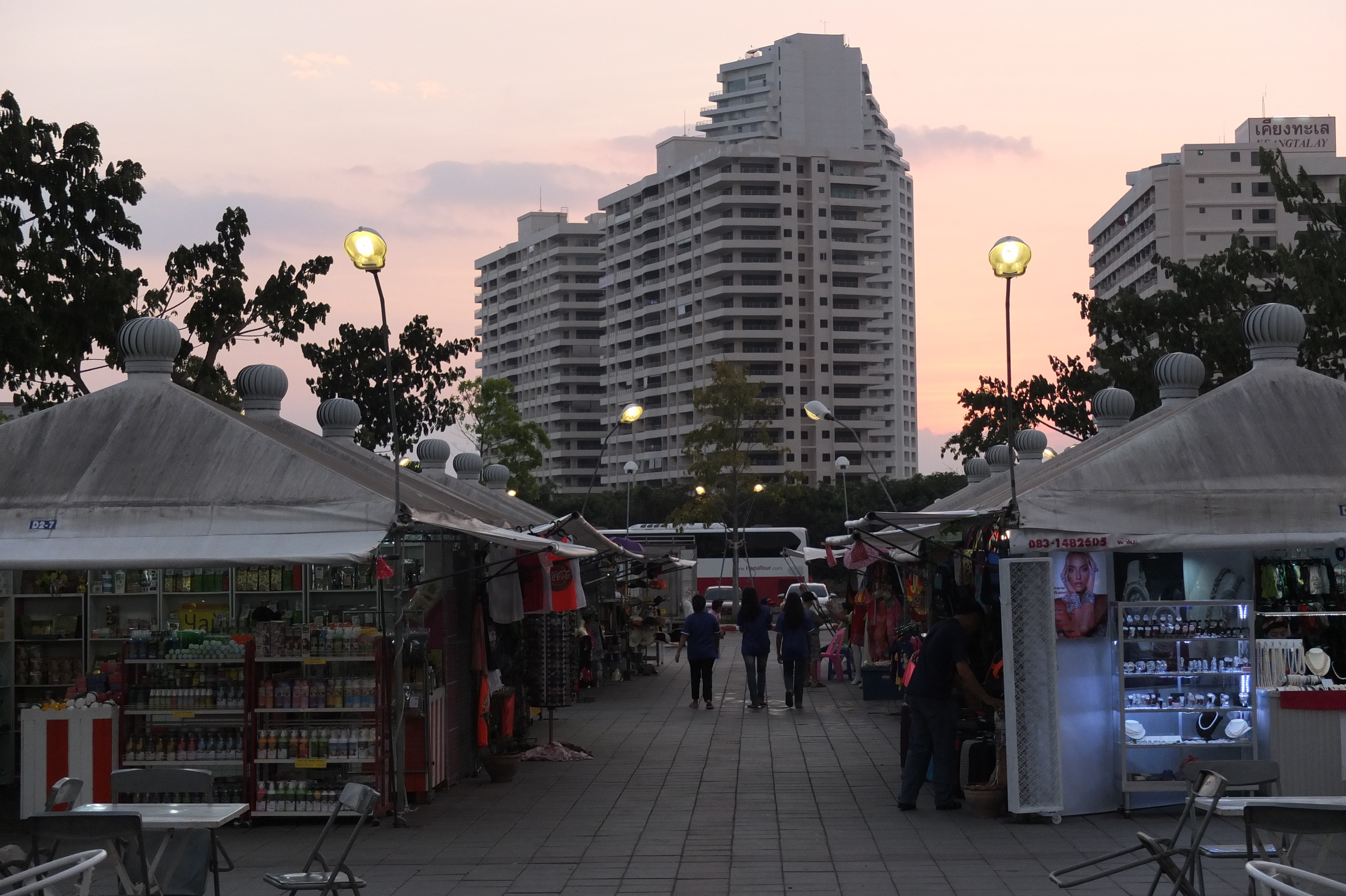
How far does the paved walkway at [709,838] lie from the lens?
9.14 metres

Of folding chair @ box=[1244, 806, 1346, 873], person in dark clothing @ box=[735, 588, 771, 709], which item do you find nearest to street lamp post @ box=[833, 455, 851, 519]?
person in dark clothing @ box=[735, 588, 771, 709]

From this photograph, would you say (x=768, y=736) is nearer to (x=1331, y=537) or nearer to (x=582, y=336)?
(x=1331, y=537)

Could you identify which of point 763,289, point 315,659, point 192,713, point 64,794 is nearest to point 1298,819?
point 64,794

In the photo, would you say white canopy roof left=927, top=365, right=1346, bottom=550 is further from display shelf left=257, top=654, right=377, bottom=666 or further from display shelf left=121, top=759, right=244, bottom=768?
display shelf left=121, top=759, right=244, bottom=768

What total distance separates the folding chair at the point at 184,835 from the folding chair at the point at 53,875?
1.46m

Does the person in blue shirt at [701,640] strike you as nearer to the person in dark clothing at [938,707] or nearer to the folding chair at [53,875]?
the person in dark clothing at [938,707]

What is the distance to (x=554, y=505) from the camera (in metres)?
98.6

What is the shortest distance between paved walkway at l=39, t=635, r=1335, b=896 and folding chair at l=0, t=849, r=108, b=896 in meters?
3.09

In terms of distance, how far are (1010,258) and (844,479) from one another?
139 ft

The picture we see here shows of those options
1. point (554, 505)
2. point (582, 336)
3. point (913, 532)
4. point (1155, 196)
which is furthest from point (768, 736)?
point (582, 336)

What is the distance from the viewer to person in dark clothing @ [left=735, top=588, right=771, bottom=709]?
67.9 feet

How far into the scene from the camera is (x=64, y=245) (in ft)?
55.4

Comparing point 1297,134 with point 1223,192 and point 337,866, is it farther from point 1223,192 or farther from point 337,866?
point 337,866

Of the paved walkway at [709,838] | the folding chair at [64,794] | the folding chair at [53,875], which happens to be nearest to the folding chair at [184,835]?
the folding chair at [64,794]
